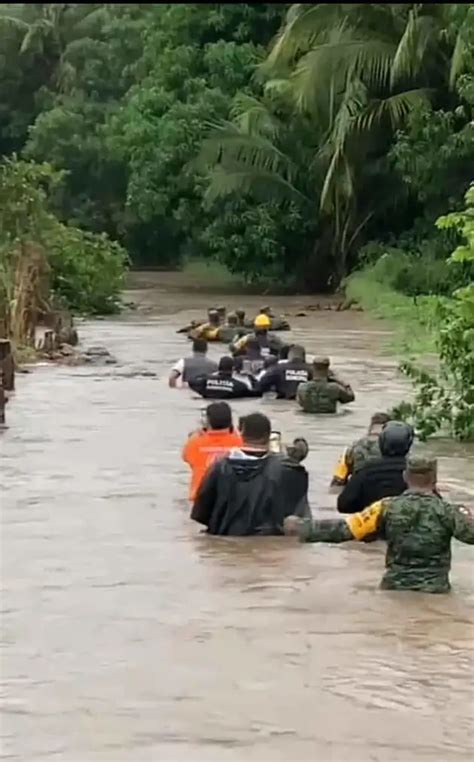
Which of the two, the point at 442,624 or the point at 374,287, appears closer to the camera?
the point at 442,624

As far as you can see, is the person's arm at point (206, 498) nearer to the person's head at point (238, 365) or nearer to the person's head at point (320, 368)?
the person's head at point (320, 368)

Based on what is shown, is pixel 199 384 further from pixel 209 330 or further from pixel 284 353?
pixel 209 330

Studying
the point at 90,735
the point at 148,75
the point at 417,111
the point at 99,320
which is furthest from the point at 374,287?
the point at 90,735

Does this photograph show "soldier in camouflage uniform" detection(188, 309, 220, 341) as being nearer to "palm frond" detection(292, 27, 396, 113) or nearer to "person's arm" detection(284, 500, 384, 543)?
"palm frond" detection(292, 27, 396, 113)

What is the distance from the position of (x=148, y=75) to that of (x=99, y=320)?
19.3 metres

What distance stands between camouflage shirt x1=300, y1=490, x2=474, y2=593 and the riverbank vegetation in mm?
19364

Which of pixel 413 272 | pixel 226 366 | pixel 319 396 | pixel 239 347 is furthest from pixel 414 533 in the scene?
pixel 413 272

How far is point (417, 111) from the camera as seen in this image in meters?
38.8

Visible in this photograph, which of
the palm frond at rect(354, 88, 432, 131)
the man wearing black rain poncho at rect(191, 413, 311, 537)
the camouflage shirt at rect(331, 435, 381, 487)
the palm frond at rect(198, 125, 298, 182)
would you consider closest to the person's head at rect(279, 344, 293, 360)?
the camouflage shirt at rect(331, 435, 381, 487)

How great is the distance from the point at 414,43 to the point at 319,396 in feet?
65.6

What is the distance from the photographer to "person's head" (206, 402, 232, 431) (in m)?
13.2

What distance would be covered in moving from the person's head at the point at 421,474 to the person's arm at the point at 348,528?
292 mm

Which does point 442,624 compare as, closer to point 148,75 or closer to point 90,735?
point 90,735

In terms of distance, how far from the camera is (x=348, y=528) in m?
10.5
